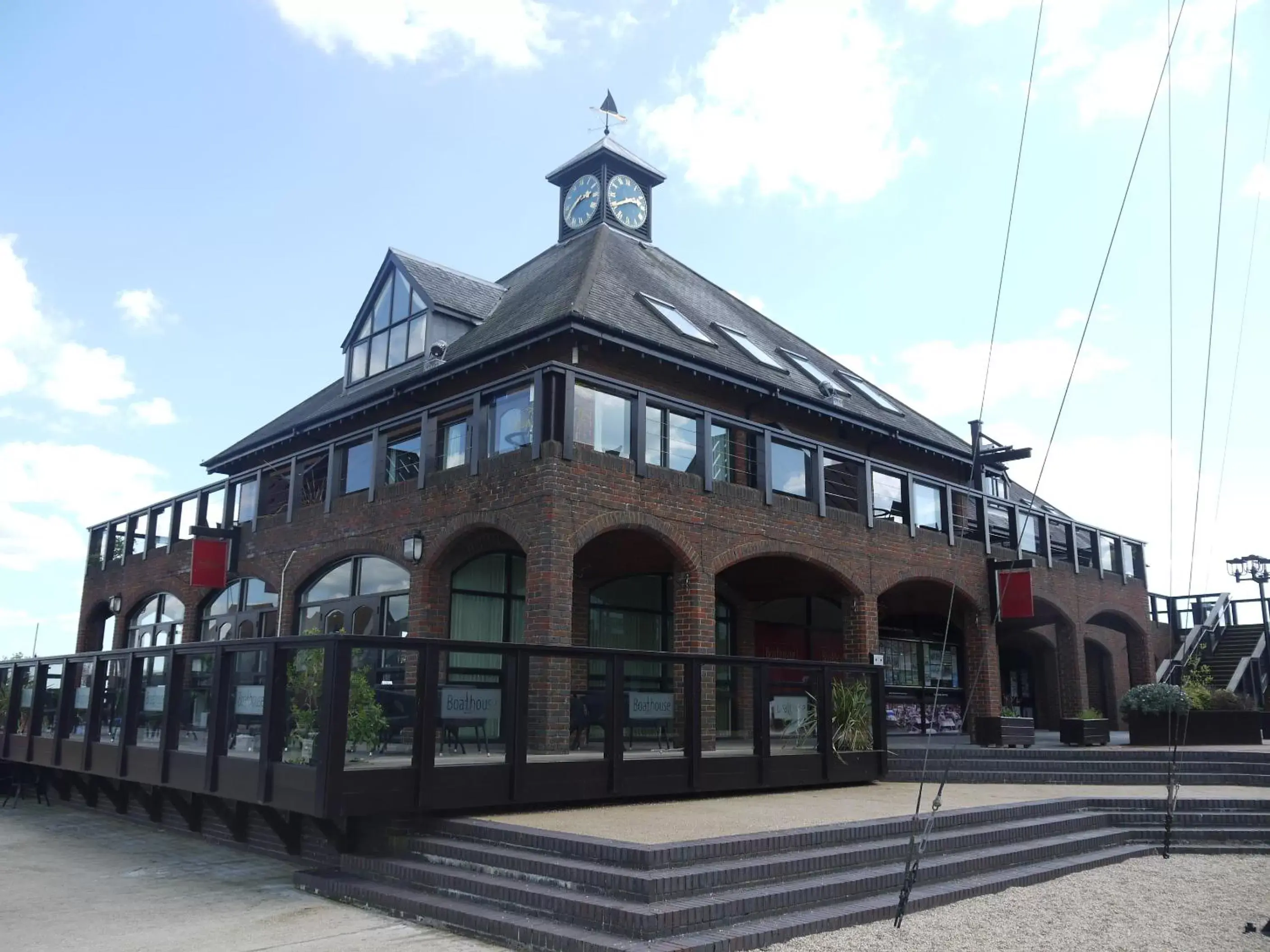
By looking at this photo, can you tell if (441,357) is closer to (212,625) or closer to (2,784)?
(212,625)

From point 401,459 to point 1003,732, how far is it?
9924 millimetres

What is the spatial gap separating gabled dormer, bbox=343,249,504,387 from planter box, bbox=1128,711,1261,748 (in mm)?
12986

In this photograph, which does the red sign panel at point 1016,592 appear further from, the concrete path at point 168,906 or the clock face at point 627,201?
the concrete path at point 168,906

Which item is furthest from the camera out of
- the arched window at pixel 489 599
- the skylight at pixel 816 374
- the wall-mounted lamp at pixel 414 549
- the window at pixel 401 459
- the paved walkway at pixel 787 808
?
the skylight at pixel 816 374

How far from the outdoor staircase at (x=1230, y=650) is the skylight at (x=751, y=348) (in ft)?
44.8

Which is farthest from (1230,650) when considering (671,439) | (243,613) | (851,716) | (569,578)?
(243,613)

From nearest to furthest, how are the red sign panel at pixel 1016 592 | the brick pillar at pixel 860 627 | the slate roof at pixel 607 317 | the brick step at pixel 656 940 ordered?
the brick step at pixel 656 940, the brick pillar at pixel 860 627, the slate roof at pixel 607 317, the red sign panel at pixel 1016 592

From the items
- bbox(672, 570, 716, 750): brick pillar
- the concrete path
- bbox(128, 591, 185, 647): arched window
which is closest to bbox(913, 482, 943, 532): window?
bbox(672, 570, 716, 750): brick pillar

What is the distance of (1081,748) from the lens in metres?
14.4

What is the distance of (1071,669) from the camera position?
812 inches

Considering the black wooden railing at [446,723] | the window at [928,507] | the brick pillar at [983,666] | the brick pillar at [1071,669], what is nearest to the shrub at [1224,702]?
the brick pillar at [983,666]

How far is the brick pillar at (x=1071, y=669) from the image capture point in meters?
20.2

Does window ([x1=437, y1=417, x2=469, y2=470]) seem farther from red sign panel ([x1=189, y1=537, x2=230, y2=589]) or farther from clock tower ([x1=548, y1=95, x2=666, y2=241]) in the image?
clock tower ([x1=548, y1=95, x2=666, y2=241])

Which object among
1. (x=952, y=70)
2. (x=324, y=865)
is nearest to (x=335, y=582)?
(x=324, y=865)
